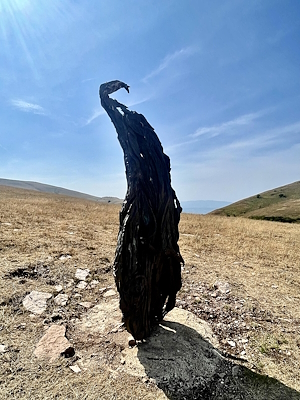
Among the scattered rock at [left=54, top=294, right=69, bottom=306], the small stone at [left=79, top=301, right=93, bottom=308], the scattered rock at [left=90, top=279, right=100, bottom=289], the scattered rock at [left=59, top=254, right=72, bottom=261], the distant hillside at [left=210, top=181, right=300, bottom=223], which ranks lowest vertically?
the small stone at [left=79, top=301, right=93, bottom=308]

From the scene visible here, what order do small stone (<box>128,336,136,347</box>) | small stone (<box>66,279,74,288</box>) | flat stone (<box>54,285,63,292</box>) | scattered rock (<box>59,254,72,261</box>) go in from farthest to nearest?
scattered rock (<box>59,254,72,261</box>), small stone (<box>66,279,74,288</box>), flat stone (<box>54,285,63,292</box>), small stone (<box>128,336,136,347</box>)

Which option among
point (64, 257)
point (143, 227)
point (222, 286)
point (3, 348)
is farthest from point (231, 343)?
point (64, 257)

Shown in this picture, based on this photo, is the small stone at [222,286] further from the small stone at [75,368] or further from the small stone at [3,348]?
the small stone at [3,348]

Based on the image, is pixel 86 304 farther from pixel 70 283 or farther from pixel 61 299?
pixel 70 283

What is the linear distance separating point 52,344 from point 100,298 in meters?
1.79

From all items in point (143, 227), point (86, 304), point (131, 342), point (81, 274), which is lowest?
point (131, 342)

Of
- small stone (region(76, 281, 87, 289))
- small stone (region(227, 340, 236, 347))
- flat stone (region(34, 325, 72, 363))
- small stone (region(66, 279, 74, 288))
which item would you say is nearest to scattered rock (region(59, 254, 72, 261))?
small stone (region(66, 279, 74, 288))

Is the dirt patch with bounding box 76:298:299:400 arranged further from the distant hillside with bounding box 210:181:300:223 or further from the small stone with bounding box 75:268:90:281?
the distant hillside with bounding box 210:181:300:223

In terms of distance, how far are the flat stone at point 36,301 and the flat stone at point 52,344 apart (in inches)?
26.0

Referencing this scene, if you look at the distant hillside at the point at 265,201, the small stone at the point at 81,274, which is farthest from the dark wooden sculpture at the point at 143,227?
the distant hillside at the point at 265,201

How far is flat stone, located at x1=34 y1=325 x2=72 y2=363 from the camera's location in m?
3.62

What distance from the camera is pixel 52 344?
3.85 m

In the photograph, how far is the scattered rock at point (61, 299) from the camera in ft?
16.7

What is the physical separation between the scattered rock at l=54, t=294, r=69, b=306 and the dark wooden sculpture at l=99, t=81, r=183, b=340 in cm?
185
